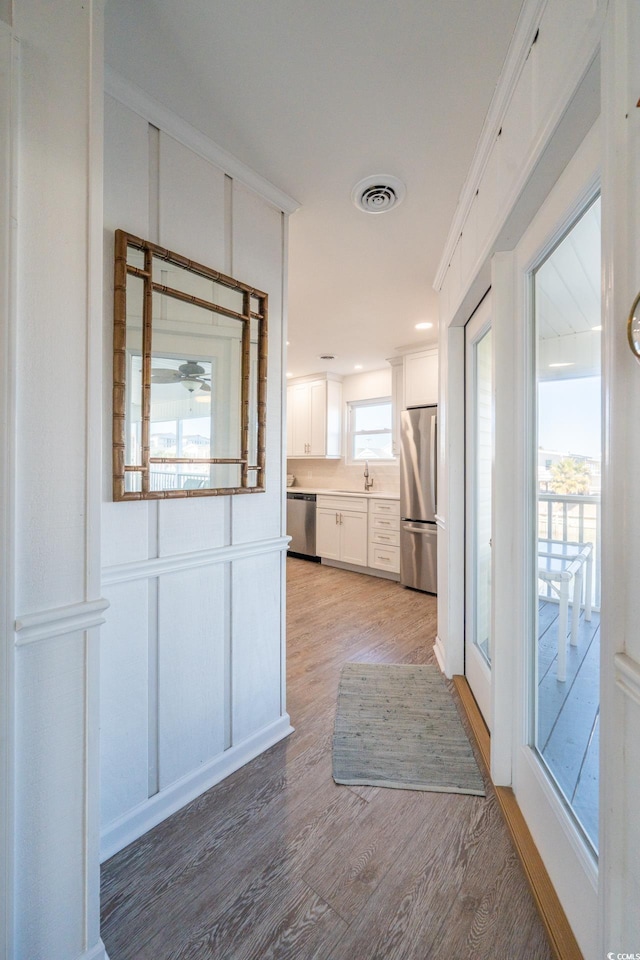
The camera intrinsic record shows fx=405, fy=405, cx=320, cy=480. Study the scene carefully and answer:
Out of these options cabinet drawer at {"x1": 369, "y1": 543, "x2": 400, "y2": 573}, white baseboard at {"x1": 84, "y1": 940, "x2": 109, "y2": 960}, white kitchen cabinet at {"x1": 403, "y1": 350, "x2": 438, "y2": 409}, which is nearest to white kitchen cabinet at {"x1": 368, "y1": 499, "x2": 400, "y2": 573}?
cabinet drawer at {"x1": 369, "y1": 543, "x2": 400, "y2": 573}

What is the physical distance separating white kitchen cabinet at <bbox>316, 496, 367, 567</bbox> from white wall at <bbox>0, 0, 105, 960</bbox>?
12.8ft

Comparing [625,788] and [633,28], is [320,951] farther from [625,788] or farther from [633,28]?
[633,28]

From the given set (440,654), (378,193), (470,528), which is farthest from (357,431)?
(378,193)

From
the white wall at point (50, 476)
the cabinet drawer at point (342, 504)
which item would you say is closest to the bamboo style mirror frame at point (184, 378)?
the white wall at point (50, 476)

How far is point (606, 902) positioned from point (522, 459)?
1.13 meters

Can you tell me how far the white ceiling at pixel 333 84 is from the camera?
1.10 m

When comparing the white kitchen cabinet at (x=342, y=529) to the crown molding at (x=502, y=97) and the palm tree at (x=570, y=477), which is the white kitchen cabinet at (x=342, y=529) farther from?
the palm tree at (x=570, y=477)

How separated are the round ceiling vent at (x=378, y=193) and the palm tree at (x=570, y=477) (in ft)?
4.53

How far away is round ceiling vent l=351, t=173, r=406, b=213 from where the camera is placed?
1.72 metres

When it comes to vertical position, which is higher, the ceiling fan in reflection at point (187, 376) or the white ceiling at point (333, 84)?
the white ceiling at point (333, 84)

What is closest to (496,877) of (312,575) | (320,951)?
(320,951)

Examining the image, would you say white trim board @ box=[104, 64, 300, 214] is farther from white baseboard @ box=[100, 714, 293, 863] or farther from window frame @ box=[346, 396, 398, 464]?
window frame @ box=[346, 396, 398, 464]

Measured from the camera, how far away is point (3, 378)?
836 millimetres

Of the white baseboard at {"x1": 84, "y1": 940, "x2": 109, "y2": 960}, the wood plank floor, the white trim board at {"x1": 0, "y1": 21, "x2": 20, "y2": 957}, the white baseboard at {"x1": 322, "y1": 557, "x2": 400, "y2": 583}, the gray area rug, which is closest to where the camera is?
the white trim board at {"x1": 0, "y1": 21, "x2": 20, "y2": 957}
